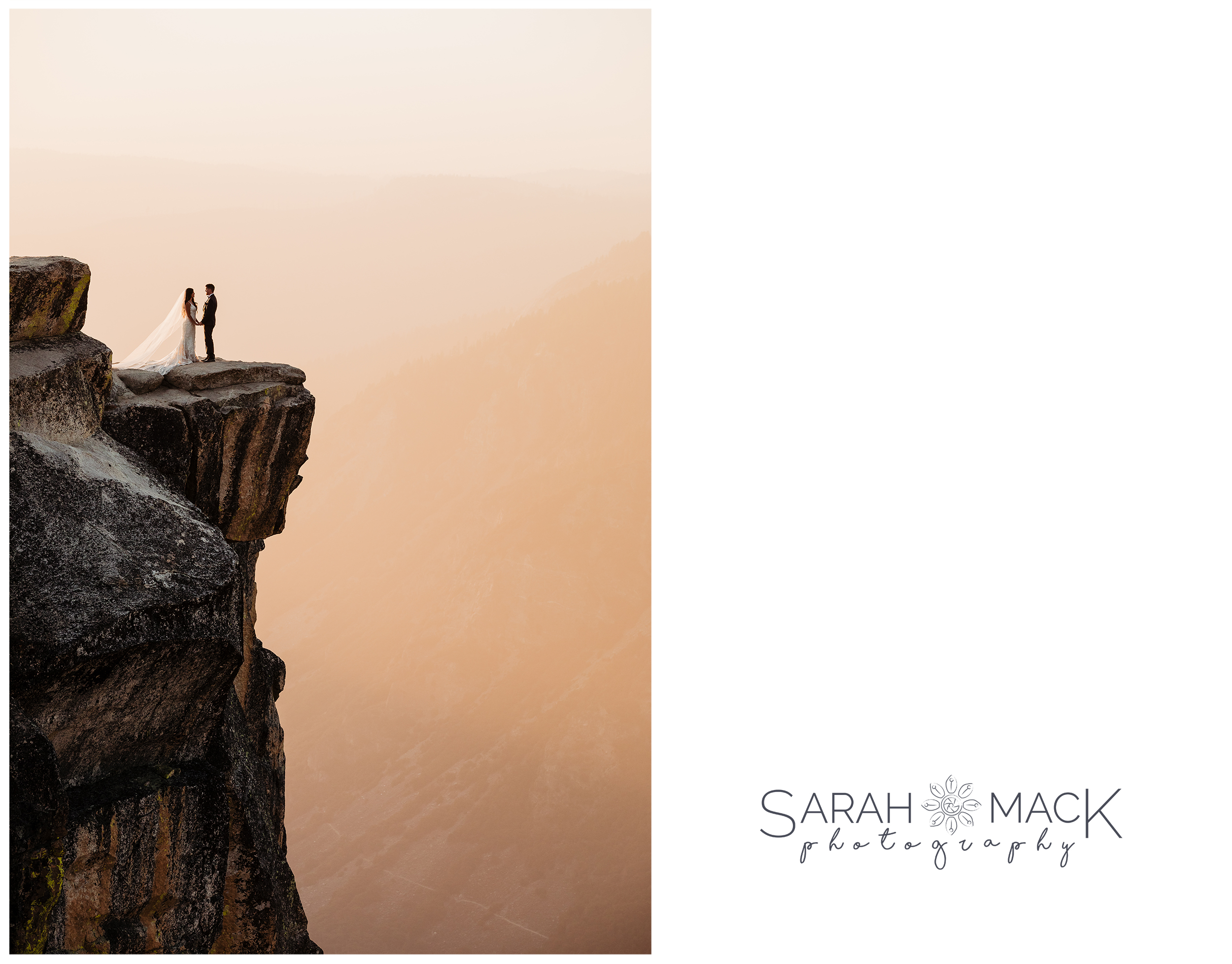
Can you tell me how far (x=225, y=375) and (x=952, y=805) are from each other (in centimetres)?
1617

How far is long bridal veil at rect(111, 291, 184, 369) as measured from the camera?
21.4 metres

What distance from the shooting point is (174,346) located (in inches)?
891

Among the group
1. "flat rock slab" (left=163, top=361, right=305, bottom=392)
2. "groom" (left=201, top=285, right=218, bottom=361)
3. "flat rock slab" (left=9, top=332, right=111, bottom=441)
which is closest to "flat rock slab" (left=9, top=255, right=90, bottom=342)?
"flat rock slab" (left=9, top=332, right=111, bottom=441)

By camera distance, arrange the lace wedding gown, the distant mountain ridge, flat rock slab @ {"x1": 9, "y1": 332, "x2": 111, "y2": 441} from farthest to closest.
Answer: the distant mountain ridge
the lace wedding gown
flat rock slab @ {"x1": 9, "y1": 332, "x2": 111, "y2": 441}

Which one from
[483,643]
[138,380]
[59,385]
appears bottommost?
[483,643]

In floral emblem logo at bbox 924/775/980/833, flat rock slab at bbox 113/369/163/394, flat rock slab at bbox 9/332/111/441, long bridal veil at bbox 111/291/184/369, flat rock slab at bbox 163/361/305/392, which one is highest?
long bridal veil at bbox 111/291/184/369

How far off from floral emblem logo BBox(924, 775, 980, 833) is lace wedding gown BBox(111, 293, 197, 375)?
1664 cm

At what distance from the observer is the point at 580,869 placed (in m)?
80.6

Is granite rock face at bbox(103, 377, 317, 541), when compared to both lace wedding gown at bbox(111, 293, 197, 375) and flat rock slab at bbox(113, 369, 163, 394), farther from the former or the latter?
lace wedding gown at bbox(111, 293, 197, 375)

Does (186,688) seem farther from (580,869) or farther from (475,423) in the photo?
(475,423)

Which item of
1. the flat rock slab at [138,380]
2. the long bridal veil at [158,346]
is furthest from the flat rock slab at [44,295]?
the long bridal veil at [158,346]

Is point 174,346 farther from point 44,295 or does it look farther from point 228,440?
point 44,295

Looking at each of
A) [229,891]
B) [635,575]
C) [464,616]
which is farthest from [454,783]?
[229,891]

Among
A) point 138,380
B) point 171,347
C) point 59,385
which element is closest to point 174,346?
point 171,347
